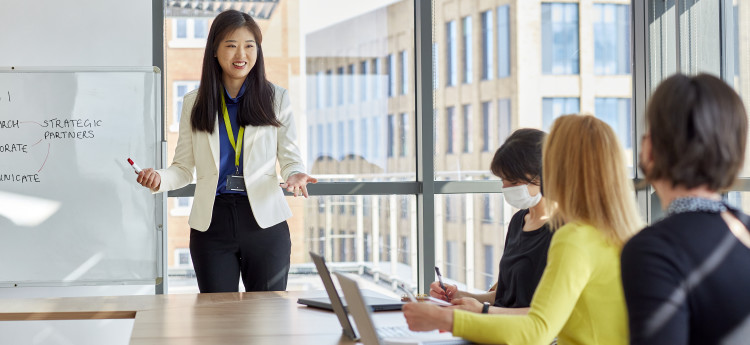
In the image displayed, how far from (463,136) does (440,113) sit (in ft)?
0.69

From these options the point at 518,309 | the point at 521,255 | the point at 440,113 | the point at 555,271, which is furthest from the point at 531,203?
the point at 440,113

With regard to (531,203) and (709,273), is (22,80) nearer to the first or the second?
(531,203)

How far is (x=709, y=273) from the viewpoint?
0.99m

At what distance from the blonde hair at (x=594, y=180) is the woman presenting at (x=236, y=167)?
1.40 m

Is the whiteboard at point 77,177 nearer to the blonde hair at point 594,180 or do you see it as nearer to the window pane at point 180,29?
the window pane at point 180,29

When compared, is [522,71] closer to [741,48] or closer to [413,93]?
[413,93]

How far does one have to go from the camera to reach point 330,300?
1.88 m

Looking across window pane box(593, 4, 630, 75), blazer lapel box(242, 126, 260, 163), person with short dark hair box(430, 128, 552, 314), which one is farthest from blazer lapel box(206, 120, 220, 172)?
window pane box(593, 4, 630, 75)

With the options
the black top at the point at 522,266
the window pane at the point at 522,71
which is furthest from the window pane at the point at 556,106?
the black top at the point at 522,266

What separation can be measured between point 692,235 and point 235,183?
6.78 ft

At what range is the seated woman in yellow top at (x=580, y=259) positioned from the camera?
4.87 feet

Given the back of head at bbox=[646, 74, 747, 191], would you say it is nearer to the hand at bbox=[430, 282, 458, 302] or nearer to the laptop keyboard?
the laptop keyboard

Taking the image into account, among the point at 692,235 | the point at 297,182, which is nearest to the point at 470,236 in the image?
the point at 297,182

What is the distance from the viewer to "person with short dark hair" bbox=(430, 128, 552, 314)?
2.09 m
